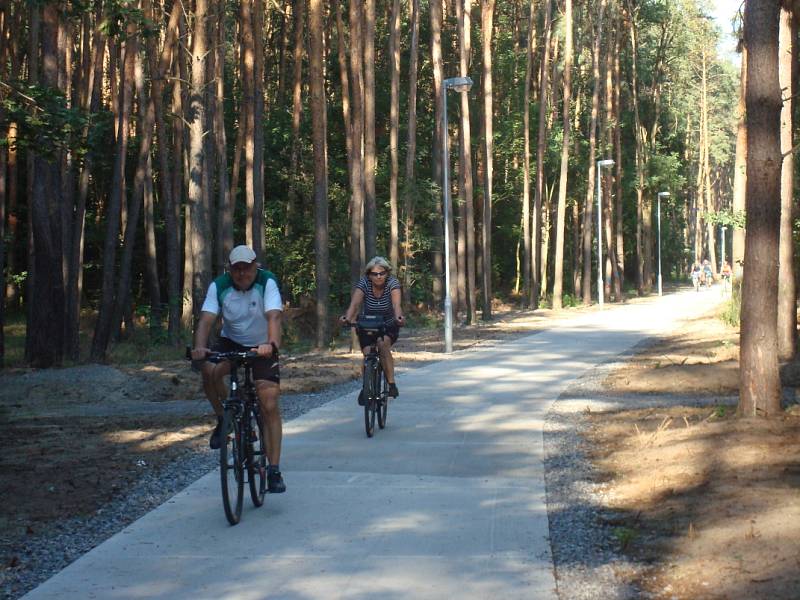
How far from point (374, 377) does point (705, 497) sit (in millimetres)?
5019

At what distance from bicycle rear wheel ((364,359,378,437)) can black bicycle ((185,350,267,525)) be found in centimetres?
372

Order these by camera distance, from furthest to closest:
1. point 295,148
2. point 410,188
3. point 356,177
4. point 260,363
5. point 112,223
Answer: point 295,148
point 410,188
point 356,177
point 112,223
point 260,363

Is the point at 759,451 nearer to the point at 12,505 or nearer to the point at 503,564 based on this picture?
the point at 503,564

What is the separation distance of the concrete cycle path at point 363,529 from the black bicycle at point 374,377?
24cm

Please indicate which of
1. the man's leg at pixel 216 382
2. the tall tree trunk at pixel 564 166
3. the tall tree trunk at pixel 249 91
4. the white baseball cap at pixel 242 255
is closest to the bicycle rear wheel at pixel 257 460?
the man's leg at pixel 216 382

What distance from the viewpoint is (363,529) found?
311 inches

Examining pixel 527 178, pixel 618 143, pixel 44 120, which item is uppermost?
pixel 618 143

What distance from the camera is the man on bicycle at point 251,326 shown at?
27.9 feet

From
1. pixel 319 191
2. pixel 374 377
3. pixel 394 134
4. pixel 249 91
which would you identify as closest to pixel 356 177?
pixel 319 191

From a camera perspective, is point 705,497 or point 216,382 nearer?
point 705,497

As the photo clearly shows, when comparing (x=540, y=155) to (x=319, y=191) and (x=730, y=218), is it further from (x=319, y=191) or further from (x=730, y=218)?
(x=730, y=218)

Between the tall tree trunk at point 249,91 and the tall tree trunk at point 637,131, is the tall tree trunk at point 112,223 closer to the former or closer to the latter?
the tall tree trunk at point 249,91

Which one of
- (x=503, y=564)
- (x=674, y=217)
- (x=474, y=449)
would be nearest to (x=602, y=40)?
(x=674, y=217)

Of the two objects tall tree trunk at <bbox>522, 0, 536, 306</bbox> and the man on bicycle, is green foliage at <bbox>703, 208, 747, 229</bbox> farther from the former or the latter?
tall tree trunk at <bbox>522, 0, 536, 306</bbox>
